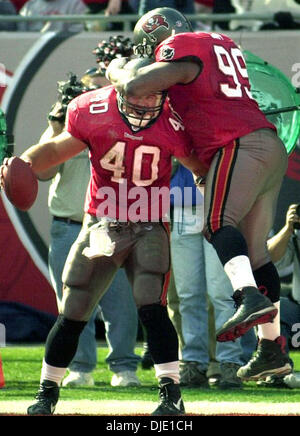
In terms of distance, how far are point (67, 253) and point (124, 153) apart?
2064mm

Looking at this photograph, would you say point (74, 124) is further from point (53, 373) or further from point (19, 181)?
point (53, 373)

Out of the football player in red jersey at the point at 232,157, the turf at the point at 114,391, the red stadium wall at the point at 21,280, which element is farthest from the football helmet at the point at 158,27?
the red stadium wall at the point at 21,280

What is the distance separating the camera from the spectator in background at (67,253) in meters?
8.13

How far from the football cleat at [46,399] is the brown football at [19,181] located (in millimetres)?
950

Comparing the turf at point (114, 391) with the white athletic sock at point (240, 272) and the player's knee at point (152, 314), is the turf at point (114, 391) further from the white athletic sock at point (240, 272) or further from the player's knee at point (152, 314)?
the white athletic sock at point (240, 272)

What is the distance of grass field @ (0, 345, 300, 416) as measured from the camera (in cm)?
677

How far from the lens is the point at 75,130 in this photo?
6402 mm

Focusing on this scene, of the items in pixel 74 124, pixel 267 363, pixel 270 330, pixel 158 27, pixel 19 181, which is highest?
pixel 158 27

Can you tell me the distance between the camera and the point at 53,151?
6.43m

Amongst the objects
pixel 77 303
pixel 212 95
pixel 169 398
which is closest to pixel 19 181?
pixel 77 303

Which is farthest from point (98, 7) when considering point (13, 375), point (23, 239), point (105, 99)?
point (105, 99)

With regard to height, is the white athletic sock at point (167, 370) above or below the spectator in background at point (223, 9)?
below

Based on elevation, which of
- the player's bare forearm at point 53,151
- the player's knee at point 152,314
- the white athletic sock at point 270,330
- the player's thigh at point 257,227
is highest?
the player's bare forearm at point 53,151
